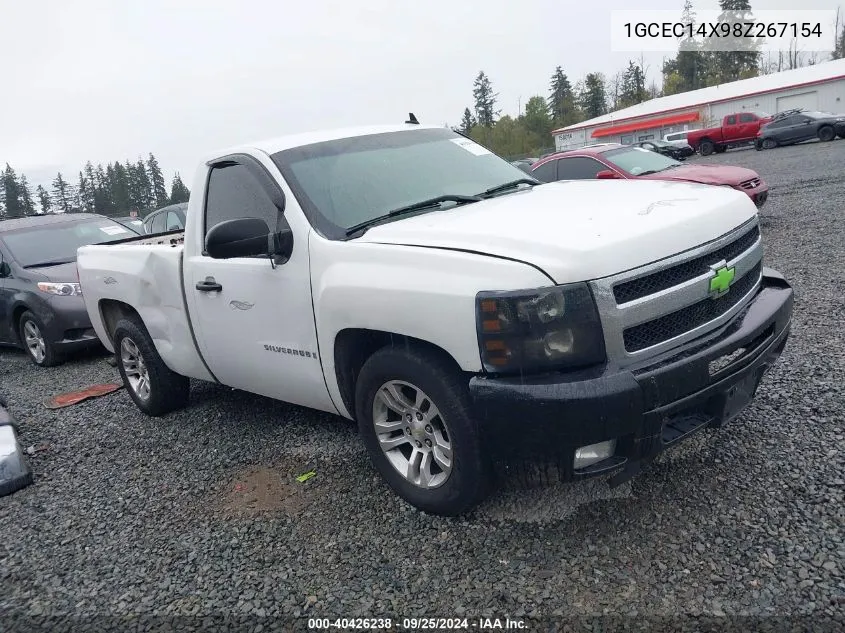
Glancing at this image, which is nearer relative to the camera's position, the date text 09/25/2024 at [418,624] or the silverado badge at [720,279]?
the date text 09/25/2024 at [418,624]

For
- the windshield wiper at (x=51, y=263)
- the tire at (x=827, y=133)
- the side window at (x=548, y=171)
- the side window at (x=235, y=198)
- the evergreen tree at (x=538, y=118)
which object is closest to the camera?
the side window at (x=235, y=198)

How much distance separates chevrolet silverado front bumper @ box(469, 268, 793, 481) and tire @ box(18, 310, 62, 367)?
21.8 feet

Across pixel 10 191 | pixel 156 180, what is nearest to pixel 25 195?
pixel 10 191

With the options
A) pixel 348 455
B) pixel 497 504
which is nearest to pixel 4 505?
pixel 348 455

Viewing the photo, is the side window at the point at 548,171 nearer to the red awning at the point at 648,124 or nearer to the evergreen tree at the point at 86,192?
the red awning at the point at 648,124

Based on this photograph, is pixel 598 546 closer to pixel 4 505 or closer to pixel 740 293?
pixel 740 293

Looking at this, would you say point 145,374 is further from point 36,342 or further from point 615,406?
point 615,406

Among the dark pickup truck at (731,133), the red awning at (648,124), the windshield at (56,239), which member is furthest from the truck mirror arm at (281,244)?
the red awning at (648,124)

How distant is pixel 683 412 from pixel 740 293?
31.3 inches

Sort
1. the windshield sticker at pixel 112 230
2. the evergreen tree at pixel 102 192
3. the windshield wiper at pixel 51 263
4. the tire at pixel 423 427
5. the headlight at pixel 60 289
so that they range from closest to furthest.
Result: the tire at pixel 423 427, the headlight at pixel 60 289, the windshield wiper at pixel 51 263, the windshield sticker at pixel 112 230, the evergreen tree at pixel 102 192

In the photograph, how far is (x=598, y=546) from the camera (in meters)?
2.95

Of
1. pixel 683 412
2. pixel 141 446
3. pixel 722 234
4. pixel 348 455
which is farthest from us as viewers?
pixel 141 446

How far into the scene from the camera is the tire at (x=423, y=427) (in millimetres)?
2912

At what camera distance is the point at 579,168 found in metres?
10.3
